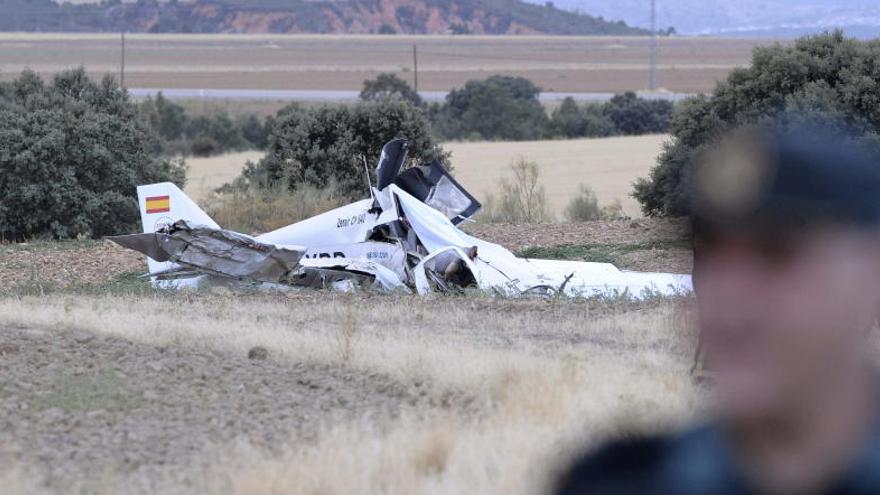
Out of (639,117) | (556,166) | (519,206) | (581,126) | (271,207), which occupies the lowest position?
(519,206)

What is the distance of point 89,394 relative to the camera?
715cm

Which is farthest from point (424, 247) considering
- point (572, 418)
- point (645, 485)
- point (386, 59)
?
point (386, 59)

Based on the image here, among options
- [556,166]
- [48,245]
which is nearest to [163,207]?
[48,245]

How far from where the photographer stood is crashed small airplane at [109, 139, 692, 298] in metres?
15.8

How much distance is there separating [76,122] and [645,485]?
24080mm

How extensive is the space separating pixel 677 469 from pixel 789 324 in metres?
0.20

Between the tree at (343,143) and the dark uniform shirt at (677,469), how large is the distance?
24.7 meters

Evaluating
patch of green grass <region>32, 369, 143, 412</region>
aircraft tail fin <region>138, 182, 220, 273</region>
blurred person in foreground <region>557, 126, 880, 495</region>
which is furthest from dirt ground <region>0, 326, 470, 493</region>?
aircraft tail fin <region>138, 182, 220, 273</region>

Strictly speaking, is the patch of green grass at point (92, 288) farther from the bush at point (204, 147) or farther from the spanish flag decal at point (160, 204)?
the bush at point (204, 147)

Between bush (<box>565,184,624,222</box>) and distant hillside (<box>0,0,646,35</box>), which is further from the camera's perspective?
distant hillside (<box>0,0,646,35</box>)

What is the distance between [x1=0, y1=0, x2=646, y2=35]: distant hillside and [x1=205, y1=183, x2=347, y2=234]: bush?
154830mm

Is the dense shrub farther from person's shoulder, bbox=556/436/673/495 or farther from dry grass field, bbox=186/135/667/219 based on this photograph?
person's shoulder, bbox=556/436/673/495

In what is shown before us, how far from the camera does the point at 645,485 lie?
1.32m

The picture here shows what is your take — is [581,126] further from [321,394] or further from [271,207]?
[321,394]
